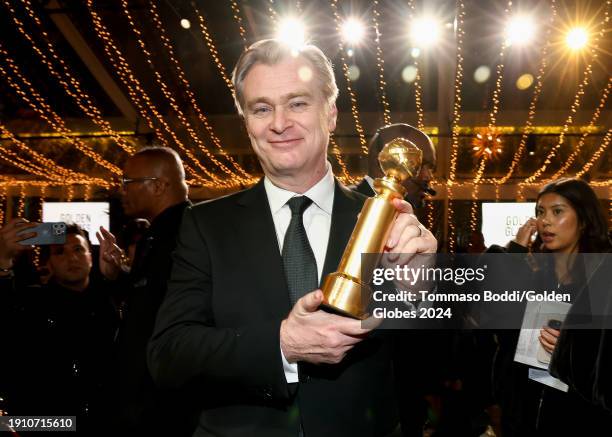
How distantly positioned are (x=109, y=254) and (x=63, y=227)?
0.50 metres

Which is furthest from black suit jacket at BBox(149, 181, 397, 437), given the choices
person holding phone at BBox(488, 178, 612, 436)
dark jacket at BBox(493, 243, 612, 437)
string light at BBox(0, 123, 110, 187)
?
string light at BBox(0, 123, 110, 187)

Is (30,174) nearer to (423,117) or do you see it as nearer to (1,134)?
(1,134)

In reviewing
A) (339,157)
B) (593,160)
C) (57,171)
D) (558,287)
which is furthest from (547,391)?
(57,171)

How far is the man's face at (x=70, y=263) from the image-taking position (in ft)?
9.65

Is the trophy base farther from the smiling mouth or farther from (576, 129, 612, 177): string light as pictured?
(576, 129, 612, 177): string light

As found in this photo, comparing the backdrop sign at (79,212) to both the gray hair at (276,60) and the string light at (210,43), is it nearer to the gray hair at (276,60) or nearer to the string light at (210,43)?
the string light at (210,43)

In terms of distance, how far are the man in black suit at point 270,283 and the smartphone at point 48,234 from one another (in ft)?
5.47

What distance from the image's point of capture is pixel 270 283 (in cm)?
104

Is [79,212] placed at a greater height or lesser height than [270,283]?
greater

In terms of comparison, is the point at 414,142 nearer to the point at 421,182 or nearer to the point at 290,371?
the point at 421,182

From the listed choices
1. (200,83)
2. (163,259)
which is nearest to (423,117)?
(200,83)

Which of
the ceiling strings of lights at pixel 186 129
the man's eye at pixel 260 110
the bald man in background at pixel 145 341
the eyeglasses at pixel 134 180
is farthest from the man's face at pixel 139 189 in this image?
the ceiling strings of lights at pixel 186 129

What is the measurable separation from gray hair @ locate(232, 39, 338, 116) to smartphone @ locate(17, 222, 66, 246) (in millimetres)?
1760

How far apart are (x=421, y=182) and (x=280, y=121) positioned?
1.05 metres
